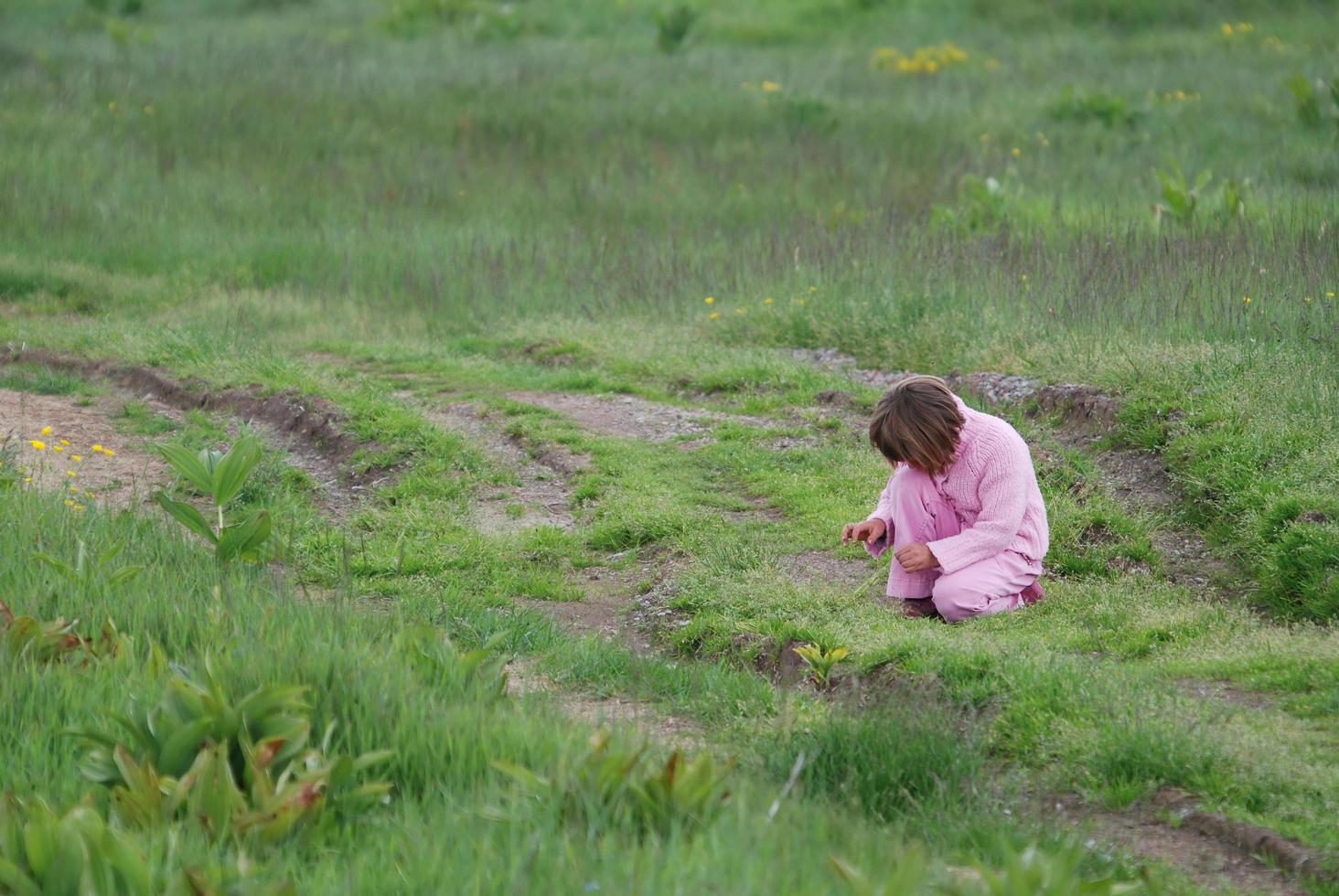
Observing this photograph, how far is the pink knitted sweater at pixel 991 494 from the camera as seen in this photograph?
501cm

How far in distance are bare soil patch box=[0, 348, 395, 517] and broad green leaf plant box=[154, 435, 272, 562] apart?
2.05 meters

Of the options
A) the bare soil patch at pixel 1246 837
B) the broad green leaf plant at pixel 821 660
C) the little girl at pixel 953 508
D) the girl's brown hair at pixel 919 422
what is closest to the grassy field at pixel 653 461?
the bare soil patch at pixel 1246 837

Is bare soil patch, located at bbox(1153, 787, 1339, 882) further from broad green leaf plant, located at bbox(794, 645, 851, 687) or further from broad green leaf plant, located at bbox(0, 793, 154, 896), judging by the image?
broad green leaf plant, located at bbox(0, 793, 154, 896)

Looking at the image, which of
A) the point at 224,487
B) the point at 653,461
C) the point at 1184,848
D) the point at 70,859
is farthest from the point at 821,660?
the point at 653,461

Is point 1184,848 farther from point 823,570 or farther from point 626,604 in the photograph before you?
point 626,604

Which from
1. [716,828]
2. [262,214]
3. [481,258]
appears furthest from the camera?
[262,214]

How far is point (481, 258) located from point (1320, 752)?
30.5 ft

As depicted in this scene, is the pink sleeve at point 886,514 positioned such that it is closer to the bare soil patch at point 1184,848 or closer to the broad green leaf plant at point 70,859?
the bare soil patch at point 1184,848

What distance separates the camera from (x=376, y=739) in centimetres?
318

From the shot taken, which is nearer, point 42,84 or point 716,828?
point 716,828

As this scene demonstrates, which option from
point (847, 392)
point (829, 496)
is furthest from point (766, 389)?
point (829, 496)

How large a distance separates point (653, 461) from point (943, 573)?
239 centimetres

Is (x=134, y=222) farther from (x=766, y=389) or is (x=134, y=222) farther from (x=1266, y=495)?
(x=1266, y=495)

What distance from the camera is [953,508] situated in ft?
17.2
